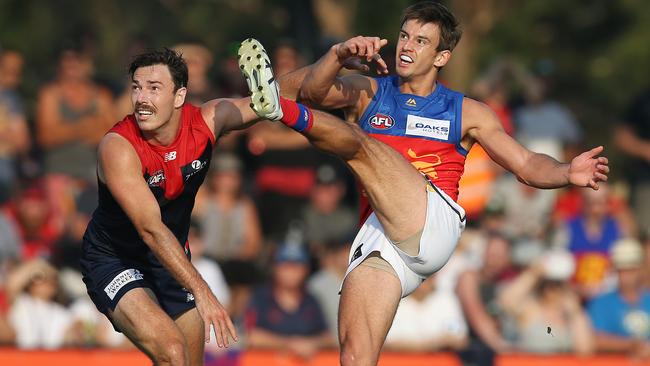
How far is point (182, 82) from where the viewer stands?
845 cm

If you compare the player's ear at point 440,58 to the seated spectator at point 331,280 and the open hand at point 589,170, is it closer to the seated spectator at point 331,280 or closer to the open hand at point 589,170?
the open hand at point 589,170

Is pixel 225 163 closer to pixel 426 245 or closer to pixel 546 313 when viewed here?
pixel 546 313

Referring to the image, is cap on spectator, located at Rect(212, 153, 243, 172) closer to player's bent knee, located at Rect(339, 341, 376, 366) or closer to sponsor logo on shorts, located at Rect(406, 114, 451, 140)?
sponsor logo on shorts, located at Rect(406, 114, 451, 140)

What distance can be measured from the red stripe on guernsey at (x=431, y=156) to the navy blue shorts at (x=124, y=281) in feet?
4.49

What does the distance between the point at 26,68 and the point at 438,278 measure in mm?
9359

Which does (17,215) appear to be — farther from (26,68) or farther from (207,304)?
(26,68)

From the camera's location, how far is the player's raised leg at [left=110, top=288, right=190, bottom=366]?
8.17 metres

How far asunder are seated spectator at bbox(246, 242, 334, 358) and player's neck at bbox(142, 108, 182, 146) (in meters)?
3.84

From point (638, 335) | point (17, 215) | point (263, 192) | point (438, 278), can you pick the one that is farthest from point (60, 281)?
point (638, 335)

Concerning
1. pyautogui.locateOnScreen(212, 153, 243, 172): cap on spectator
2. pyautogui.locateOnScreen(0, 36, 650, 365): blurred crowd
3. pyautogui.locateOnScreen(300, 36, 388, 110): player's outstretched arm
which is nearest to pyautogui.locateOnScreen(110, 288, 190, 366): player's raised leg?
pyautogui.locateOnScreen(300, 36, 388, 110): player's outstretched arm

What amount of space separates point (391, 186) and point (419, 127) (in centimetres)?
54

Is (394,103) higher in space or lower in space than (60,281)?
higher

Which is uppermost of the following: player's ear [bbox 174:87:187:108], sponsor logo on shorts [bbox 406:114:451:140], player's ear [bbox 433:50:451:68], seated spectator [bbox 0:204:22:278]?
player's ear [bbox 433:50:451:68]

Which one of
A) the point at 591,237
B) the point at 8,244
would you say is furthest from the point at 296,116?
the point at 591,237
